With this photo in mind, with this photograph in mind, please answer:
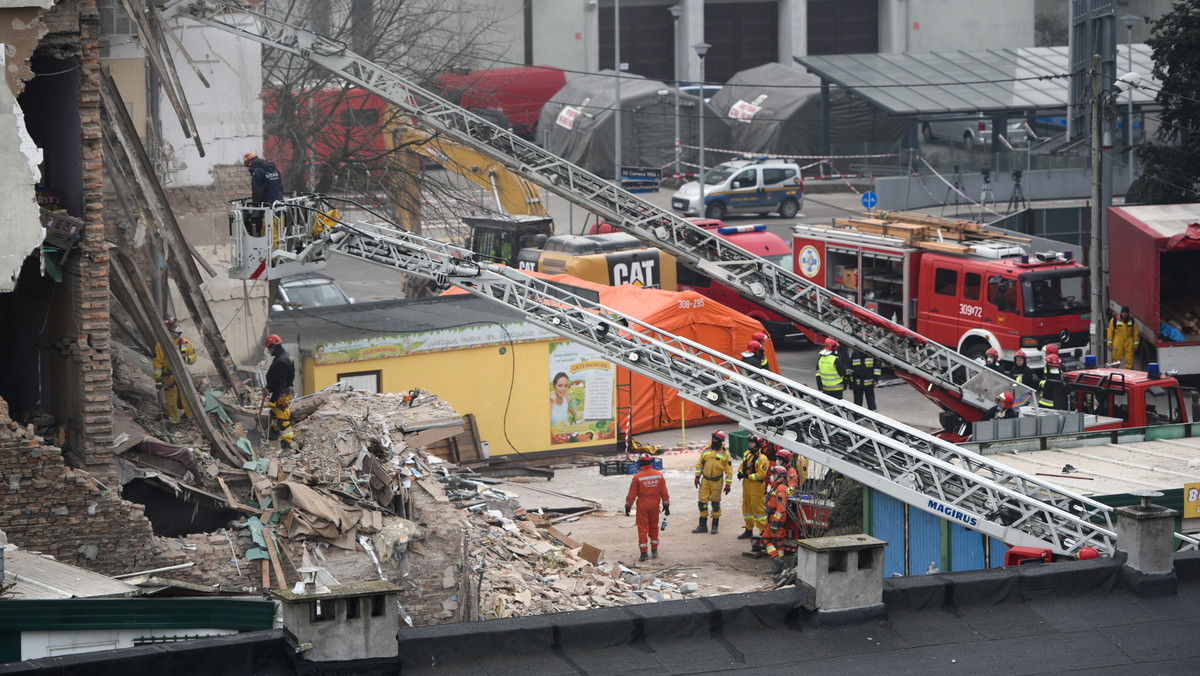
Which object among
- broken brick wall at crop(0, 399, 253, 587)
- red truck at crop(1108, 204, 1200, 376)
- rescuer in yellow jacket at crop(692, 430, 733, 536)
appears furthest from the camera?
red truck at crop(1108, 204, 1200, 376)

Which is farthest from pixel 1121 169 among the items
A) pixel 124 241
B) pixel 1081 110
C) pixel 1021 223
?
pixel 124 241

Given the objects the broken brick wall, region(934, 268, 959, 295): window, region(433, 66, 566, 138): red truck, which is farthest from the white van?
the broken brick wall

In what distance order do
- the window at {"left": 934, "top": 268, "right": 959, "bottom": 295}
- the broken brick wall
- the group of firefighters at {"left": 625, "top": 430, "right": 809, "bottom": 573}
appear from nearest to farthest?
the broken brick wall → the group of firefighters at {"left": 625, "top": 430, "right": 809, "bottom": 573} → the window at {"left": 934, "top": 268, "right": 959, "bottom": 295}

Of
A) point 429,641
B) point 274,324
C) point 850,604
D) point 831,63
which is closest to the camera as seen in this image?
point 429,641

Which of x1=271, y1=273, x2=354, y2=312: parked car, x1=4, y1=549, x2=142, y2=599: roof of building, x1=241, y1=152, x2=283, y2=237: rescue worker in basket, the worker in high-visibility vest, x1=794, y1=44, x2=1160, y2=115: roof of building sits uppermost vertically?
x1=794, y1=44, x2=1160, y2=115: roof of building

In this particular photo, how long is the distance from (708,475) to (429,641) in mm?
8745

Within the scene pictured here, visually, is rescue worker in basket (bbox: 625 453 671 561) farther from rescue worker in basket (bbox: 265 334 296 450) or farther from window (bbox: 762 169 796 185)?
window (bbox: 762 169 796 185)

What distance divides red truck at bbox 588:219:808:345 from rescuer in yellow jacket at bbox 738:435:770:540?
10122mm

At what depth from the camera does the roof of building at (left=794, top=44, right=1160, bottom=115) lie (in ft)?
132

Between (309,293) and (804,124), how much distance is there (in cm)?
2362

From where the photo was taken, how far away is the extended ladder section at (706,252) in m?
18.8

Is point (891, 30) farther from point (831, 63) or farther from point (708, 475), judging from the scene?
point (708, 475)

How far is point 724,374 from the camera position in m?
14.4

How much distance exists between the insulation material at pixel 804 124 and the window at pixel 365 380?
27860mm
